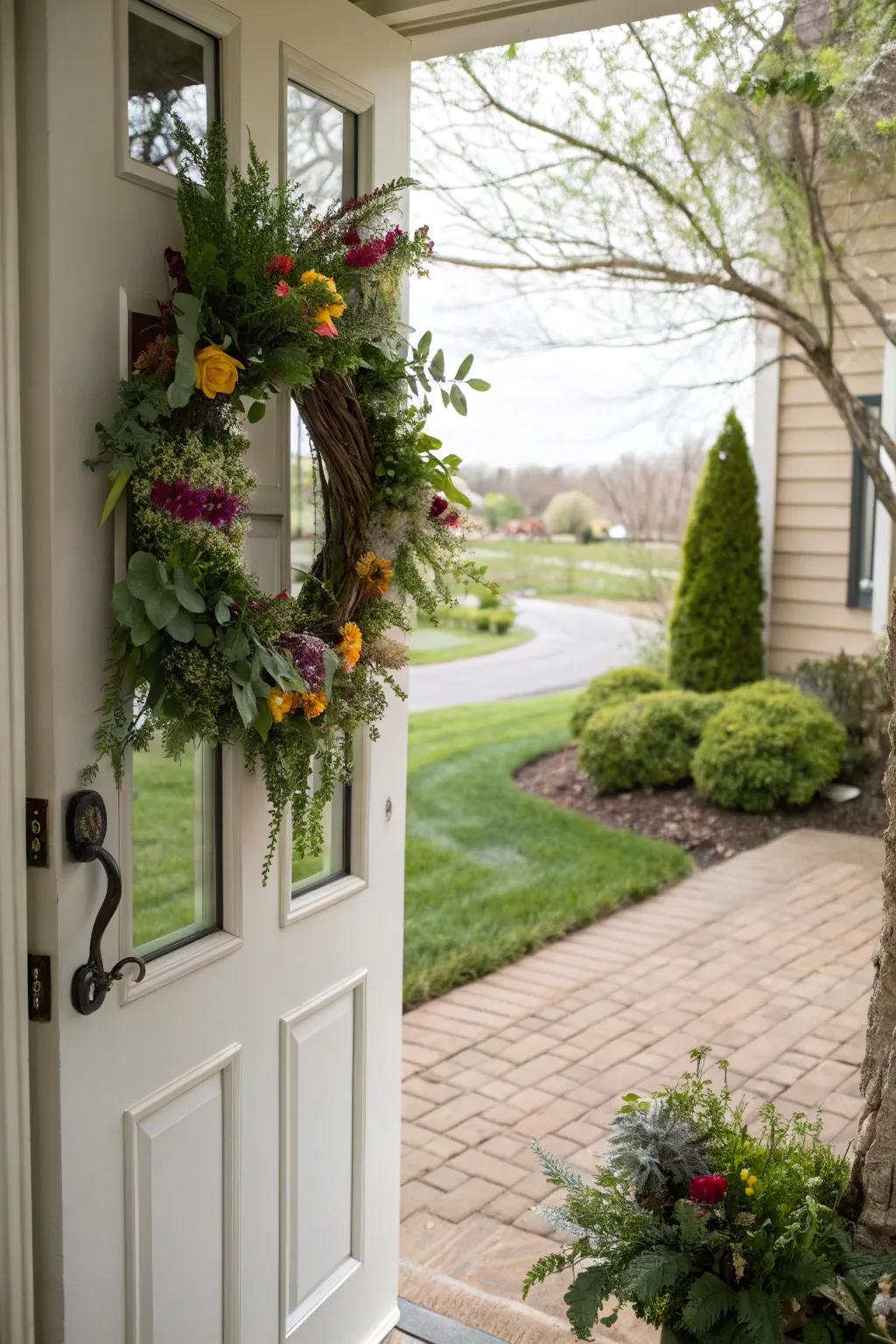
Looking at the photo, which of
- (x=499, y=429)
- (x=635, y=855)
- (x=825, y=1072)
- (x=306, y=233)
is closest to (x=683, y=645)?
(x=635, y=855)

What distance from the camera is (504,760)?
8.74 m

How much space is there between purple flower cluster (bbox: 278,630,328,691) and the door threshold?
66.4 inches

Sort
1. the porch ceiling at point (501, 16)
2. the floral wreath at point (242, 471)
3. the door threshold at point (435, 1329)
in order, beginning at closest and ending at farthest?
1. the floral wreath at point (242, 471)
2. the porch ceiling at point (501, 16)
3. the door threshold at point (435, 1329)

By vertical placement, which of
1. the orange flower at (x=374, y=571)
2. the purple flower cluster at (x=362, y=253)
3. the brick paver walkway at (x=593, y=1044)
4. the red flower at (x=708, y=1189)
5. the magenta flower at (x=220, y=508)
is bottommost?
the brick paver walkway at (x=593, y=1044)

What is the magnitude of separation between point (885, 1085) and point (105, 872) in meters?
1.48

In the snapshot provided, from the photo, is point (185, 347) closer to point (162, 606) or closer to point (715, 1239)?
point (162, 606)

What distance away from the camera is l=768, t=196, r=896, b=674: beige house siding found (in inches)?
337

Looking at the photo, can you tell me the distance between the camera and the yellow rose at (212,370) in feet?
5.67

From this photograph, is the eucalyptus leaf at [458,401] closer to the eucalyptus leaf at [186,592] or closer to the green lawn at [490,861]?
the eucalyptus leaf at [186,592]

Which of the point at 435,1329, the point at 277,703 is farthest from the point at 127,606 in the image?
the point at 435,1329

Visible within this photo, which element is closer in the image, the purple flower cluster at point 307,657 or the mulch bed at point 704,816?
the purple flower cluster at point 307,657

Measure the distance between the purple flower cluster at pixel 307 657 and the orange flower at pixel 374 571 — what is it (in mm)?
281

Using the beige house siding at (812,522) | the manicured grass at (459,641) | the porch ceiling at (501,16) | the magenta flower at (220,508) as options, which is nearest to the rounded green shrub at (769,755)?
the beige house siding at (812,522)

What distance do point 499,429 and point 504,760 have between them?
159 inches
